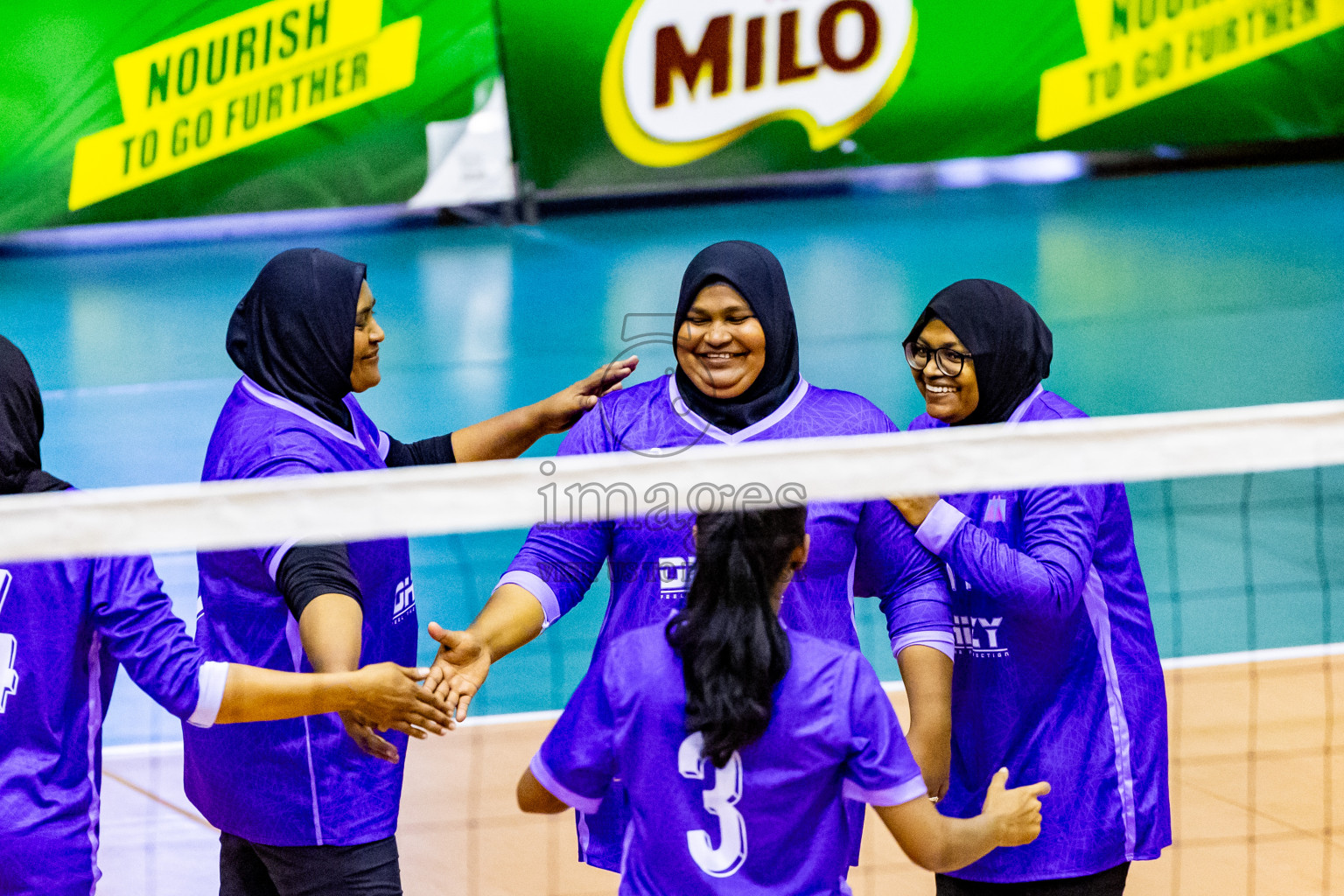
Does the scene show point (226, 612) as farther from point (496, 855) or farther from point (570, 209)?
point (570, 209)

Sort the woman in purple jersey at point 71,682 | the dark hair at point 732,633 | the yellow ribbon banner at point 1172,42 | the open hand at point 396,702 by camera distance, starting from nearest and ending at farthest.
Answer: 1. the dark hair at point 732,633
2. the woman in purple jersey at point 71,682
3. the open hand at point 396,702
4. the yellow ribbon banner at point 1172,42

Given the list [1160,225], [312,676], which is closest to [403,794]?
[312,676]

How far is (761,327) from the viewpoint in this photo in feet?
9.78

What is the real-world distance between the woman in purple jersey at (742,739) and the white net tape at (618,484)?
20cm

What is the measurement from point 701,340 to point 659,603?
573mm

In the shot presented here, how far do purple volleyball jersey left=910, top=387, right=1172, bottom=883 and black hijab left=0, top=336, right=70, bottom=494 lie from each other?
1823 mm

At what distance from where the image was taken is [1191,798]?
4.82 metres

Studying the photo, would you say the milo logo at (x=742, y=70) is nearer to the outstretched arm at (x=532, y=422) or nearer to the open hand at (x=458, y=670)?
the outstretched arm at (x=532, y=422)

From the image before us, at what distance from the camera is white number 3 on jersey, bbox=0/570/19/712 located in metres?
2.54

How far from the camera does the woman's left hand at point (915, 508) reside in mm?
2740

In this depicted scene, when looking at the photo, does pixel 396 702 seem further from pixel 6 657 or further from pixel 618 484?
pixel 6 657

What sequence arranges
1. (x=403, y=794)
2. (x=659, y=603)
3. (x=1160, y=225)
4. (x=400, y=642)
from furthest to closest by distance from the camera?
(x=1160, y=225), (x=403, y=794), (x=400, y=642), (x=659, y=603)

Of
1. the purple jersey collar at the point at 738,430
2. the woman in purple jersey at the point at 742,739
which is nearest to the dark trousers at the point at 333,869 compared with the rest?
the woman in purple jersey at the point at 742,739

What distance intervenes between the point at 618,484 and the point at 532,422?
1149mm
